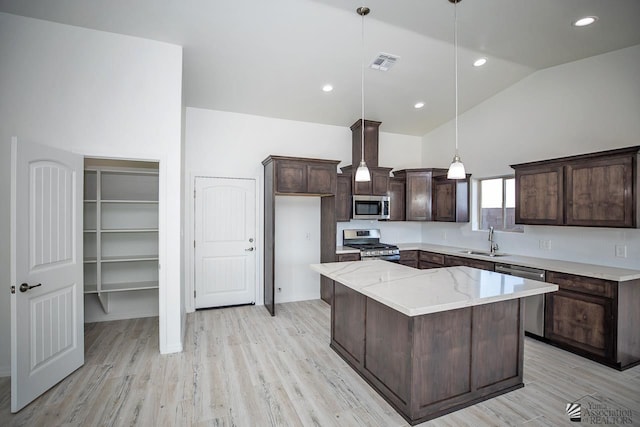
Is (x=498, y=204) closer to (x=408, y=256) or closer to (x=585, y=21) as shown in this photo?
(x=408, y=256)

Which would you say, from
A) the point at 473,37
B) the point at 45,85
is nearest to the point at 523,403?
the point at 473,37

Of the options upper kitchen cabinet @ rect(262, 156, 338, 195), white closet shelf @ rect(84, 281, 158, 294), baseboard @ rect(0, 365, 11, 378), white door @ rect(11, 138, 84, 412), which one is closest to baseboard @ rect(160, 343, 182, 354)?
white door @ rect(11, 138, 84, 412)

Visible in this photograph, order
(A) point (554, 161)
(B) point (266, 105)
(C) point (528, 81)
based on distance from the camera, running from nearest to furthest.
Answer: (A) point (554, 161)
(C) point (528, 81)
(B) point (266, 105)

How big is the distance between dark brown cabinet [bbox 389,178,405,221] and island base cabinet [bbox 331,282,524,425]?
294 centimetres

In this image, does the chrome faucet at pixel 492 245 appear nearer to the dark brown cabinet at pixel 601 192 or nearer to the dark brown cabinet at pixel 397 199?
the dark brown cabinet at pixel 601 192

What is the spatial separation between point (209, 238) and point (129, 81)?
2.36 m

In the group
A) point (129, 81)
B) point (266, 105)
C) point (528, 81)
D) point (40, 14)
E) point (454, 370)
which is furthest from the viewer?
point (266, 105)

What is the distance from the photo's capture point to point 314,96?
14.5 ft

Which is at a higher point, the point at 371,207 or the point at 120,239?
the point at 371,207

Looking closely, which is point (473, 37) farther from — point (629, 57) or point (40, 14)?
point (40, 14)

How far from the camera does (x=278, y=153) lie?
5027 millimetres

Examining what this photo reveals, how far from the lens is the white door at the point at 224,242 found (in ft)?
15.1

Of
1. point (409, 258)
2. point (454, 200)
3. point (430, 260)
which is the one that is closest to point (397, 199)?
point (454, 200)

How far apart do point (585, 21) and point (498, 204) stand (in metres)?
2.57
